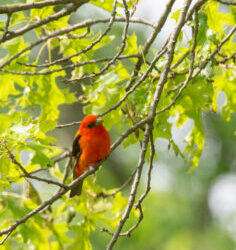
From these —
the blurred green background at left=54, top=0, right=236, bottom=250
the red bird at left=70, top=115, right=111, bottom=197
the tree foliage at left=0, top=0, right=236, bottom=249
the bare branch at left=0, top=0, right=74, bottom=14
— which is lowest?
the blurred green background at left=54, top=0, right=236, bottom=250

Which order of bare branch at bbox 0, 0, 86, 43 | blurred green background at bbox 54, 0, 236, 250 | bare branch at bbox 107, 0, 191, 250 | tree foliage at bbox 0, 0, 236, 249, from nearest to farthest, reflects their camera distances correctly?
1. bare branch at bbox 107, 0, 191, 250
2. bare branch at bbox 0, 0, 86, 43
3. tree foliage at bbox 0, 0, 236, 249
4. blurred green background at bbox 54, 0, 236, 250

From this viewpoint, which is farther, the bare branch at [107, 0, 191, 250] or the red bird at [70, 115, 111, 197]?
the red bird at [70, 115, 111, 197]

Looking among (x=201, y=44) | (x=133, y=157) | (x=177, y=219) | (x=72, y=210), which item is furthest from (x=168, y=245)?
(x=201, y=44)

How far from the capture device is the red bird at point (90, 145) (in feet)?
14.8

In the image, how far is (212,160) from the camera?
17062mm

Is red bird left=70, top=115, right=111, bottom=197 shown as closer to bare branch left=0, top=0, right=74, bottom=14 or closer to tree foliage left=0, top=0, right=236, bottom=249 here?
tree foliage left=0, top=0, right=236, bottom=249

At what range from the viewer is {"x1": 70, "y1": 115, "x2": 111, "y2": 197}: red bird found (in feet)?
14.8

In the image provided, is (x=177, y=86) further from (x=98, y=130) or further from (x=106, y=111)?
(x=98, y=130)

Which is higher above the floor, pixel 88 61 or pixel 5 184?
pixel 88 61

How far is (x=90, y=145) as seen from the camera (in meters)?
4.61

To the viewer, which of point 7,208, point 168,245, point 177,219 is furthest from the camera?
point 177,219

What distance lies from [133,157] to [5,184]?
42.8 ft

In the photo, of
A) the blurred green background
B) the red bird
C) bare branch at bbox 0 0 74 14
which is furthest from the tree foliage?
the blurred green background

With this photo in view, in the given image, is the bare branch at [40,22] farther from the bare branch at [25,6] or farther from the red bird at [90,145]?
the red bird at [90,145]
